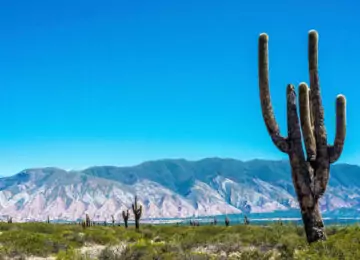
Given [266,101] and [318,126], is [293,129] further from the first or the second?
[266,101]

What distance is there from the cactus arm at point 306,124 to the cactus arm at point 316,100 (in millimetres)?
164

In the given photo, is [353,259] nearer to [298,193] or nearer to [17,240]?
[298,193]

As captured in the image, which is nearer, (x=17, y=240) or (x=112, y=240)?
(x=17, y=240)

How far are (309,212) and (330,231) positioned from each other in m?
15.2

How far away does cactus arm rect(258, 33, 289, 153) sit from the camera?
14.8 m

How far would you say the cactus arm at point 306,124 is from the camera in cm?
1455

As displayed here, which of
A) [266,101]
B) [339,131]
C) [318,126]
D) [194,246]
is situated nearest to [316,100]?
[318,126]

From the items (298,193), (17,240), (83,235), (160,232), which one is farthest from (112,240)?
(298,193)

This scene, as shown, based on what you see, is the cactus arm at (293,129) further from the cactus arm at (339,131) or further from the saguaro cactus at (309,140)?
the cactus arm at (339,131)

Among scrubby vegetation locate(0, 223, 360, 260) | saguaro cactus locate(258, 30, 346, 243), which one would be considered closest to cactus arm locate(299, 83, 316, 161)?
saguaro cactus locate(258, 30, 346, 243)

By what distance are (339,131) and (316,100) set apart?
111 centimetres

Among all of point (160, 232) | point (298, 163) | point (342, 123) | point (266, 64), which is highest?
point (266, 64)

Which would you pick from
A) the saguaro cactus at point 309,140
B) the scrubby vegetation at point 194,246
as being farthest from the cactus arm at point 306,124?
the scrubby vegetation at point 194,246

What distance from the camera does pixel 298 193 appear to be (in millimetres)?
14555
